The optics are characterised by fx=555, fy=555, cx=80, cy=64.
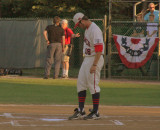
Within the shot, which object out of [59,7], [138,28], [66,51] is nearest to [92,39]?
[66,51]

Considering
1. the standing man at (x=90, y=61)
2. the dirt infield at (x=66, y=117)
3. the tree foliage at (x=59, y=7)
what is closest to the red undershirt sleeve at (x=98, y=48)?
the standing man at (x=90, y=61)

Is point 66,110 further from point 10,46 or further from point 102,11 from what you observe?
point 102,11

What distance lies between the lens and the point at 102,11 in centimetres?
3619

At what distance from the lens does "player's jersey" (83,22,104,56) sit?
1013 cm

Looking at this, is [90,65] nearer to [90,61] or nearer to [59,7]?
[90,61]

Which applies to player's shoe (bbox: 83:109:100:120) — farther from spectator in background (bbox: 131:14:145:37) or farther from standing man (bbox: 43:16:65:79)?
spectator in background (bbox: 131:14:145:37)

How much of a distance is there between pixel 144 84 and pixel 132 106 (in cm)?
644

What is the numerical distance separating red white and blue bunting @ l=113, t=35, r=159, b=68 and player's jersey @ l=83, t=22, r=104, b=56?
10.2m

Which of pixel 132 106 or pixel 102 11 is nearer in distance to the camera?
pixel 132 106

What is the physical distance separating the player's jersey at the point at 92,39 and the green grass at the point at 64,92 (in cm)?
312

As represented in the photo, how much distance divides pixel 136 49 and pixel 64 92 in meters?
5.34

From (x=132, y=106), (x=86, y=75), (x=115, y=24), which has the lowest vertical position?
(x=132, y=106)

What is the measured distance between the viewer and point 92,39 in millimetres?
10203

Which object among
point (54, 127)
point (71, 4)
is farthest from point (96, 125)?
point (71, 4)
